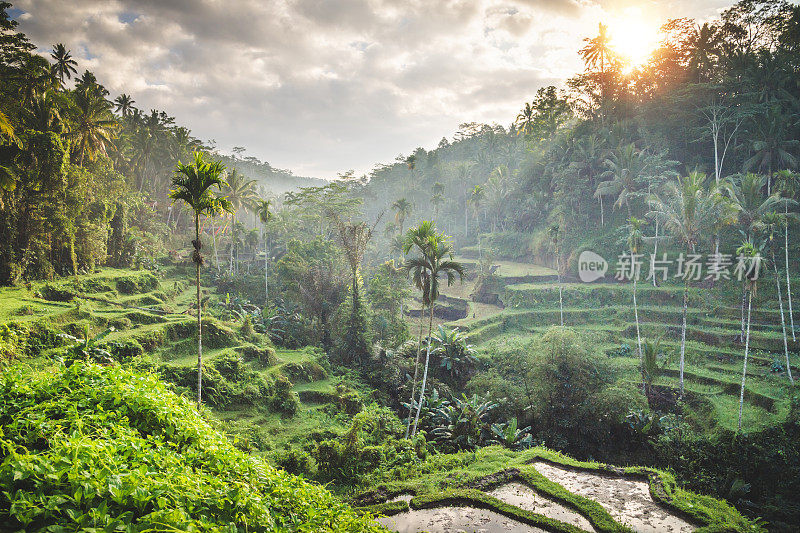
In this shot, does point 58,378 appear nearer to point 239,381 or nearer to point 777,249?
point 239,381

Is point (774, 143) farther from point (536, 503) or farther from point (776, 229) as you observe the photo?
point (536, 503)

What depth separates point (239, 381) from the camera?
13828 millimetres

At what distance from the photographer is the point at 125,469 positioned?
2.54 m

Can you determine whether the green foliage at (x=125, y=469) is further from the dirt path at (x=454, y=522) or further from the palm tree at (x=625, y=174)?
the palm tree at (x=625, y=174)

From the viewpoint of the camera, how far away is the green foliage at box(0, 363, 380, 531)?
2.17 meters

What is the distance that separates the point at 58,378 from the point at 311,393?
12.5 meters

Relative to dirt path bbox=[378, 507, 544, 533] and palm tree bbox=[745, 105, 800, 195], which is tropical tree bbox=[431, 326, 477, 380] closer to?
dirt path bbox=[378, 507, 544, 533]

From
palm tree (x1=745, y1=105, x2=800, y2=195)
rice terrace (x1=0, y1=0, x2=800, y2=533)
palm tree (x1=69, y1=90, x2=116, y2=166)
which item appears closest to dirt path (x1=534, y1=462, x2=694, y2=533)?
rice terrace (x1=0, y1=0, x2=800, y2=533)

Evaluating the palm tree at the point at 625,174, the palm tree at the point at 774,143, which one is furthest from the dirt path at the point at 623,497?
the palm tree at the point at 625,174

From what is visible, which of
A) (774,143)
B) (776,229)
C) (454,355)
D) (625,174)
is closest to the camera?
(454,355)

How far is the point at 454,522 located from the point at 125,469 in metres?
7.88

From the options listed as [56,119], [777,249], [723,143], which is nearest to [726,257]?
[777,249]

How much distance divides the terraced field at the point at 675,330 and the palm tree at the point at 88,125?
2559 cm

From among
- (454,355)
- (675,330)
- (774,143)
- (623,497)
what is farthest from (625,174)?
(623,497)
